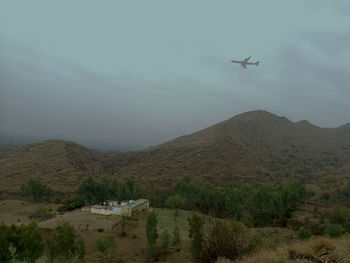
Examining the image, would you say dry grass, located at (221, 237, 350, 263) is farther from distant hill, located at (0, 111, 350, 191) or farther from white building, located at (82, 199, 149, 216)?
distant hill, located at (0, 111, 350, 191)

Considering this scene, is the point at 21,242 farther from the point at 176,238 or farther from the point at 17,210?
the point at 17,210

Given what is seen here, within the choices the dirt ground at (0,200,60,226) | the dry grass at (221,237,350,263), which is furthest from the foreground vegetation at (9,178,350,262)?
the dry grass at (221,237,350,263)

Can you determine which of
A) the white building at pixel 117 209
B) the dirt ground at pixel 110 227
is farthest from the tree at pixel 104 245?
the white building at pixel 117 209

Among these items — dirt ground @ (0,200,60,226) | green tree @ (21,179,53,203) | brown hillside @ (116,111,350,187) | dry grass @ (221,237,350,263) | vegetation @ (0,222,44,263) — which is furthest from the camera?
brown hillside @ (116,111,350,187)

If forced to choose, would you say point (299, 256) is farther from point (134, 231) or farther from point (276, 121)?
point (276, 121)

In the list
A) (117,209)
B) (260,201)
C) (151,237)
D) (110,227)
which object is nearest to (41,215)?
(117,209)

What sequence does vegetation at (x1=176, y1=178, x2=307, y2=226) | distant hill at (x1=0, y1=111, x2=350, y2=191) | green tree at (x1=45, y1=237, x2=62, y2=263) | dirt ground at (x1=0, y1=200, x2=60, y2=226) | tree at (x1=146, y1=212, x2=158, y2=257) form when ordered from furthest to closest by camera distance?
distant hill at (x1=0, y1=111, x2=350, y2=191), vegetation at (x1=176, y1=178, x2=307, y2=226), dirt ground at (x1=0, y1=200, x2=60, y2=226), tree at (x1=146, y1=212, x2=158, y2=257), green tree at (x1=45, y1=237, x2=62, y2=263)

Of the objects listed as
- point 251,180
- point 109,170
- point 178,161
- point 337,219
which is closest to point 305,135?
point 251,180

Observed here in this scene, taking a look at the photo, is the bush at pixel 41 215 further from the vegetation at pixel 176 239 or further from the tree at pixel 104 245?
the vegetation at pixel 176 239
